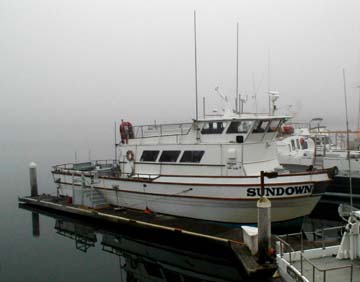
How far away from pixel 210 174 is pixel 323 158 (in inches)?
399

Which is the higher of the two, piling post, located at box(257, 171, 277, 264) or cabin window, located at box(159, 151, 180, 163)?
cabin window, located at box(159, 151, 180, 163)

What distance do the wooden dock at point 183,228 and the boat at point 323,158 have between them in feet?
24.5

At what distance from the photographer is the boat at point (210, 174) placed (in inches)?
581

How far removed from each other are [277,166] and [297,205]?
8.07 feet

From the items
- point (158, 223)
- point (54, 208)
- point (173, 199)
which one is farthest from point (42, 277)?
point (54, 208)

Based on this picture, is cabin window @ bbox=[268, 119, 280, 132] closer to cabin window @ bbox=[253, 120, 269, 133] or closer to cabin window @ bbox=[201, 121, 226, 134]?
cabin window @ bbox=[253, 120, 269, 133]

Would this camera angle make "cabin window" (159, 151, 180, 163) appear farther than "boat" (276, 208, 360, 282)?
Yes

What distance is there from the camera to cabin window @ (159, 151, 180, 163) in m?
17.2

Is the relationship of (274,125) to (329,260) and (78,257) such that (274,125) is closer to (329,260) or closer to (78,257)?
(329,260)

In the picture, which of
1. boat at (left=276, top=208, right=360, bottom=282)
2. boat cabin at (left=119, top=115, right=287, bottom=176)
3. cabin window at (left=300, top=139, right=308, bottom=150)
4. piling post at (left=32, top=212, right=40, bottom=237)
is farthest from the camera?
cabin window at (left=300, top=139, right=308, bottom=150)

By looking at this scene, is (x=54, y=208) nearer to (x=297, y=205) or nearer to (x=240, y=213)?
(x=240, y=213)

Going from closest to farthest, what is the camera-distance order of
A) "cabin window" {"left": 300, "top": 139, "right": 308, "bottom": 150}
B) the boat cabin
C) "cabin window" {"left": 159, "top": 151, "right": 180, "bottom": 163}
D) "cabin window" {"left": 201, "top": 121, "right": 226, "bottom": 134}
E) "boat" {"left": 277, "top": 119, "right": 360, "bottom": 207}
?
the boat cabin < "cabin window" {"left": 201, "top": 121, "right": 226, "bottom": 134} < "cabin window" {"left": 159, "top": 151, "right": 180, "bottom": 163} < "boat" {"left": 277, "top": 119, "right": 360, "bottom": 207} < "cabin window" {"left": 300, "top": 139, "right": 308, "bottom": 150}

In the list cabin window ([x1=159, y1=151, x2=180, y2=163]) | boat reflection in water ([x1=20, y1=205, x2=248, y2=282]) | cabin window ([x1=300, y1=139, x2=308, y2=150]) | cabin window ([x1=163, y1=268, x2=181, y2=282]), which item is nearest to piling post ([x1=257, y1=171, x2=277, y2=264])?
boat reflection in water ([x1=20, y1=205, x2=248, y2=282])

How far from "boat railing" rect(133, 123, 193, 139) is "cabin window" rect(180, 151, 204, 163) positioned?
3.38ft
